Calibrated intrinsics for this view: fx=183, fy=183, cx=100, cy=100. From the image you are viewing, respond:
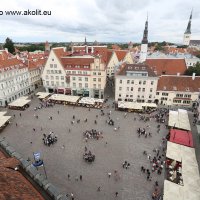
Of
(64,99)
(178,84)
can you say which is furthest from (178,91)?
(64,99)

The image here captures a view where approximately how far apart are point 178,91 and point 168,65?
1746 centimetres

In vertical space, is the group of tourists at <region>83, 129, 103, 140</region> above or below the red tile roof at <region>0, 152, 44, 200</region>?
below

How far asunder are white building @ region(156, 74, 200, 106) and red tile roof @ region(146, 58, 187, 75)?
12318 millimetres

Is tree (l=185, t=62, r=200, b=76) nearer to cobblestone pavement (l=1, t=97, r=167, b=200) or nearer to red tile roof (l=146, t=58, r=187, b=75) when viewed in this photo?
red tile roof (l=146, t=58, r=187, b=75)

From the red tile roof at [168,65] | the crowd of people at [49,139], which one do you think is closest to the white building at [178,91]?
the red tile roof at [168,65]

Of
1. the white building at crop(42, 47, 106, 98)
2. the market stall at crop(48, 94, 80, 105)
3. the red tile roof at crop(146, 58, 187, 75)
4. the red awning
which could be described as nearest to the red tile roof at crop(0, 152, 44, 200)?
the red awning

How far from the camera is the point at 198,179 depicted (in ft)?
71.8

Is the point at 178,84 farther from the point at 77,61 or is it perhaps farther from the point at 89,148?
the point at 89,148

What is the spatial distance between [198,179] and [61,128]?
2572cm

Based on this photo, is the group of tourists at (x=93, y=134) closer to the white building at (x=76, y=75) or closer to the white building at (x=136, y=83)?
the white building at (x=136, y=83)

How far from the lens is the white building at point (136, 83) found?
48250 millimetres

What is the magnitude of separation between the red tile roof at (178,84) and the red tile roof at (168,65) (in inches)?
465

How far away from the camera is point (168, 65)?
205 feet

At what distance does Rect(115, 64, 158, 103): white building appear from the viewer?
48250 mm
